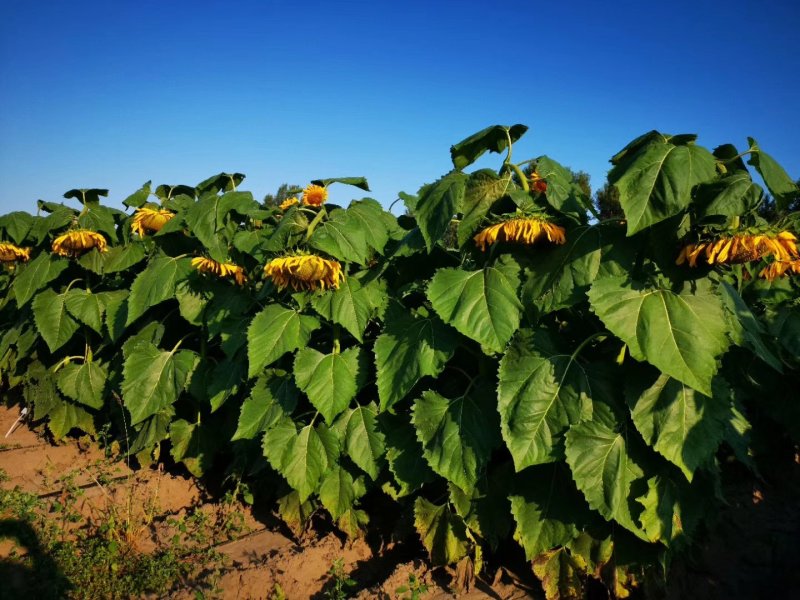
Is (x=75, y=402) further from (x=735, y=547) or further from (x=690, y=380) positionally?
(x=735, y=547)

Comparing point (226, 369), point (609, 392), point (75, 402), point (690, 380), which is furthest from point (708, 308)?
point (75, 402)

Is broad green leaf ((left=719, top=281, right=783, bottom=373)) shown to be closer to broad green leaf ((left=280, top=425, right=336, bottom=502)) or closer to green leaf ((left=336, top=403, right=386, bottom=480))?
green leaf ((left=336, top=403, right=386, bottom=480))

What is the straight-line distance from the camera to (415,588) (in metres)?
2.83

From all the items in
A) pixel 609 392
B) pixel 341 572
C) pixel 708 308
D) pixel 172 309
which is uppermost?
pixel 708 308

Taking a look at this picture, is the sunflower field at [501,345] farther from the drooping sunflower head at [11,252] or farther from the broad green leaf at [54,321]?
the drooping sunflower head at [11,252]

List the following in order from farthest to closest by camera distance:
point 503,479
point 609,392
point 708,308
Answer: point 503,479 → point 609,392 → point 708,308

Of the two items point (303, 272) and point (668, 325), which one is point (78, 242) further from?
point (668, 325)

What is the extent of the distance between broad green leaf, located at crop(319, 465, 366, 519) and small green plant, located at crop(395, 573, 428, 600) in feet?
1.69

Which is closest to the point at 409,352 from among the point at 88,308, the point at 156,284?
the point at 156,284

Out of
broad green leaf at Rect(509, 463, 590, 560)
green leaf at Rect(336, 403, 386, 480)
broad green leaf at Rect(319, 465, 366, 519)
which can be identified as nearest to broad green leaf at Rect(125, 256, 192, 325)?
green leaf at Rect(336, 403, 386, 480)

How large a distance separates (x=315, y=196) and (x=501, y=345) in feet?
5.02

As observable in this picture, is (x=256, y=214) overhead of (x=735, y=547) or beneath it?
overhead

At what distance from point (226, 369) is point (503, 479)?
1721mm

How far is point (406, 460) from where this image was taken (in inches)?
110
